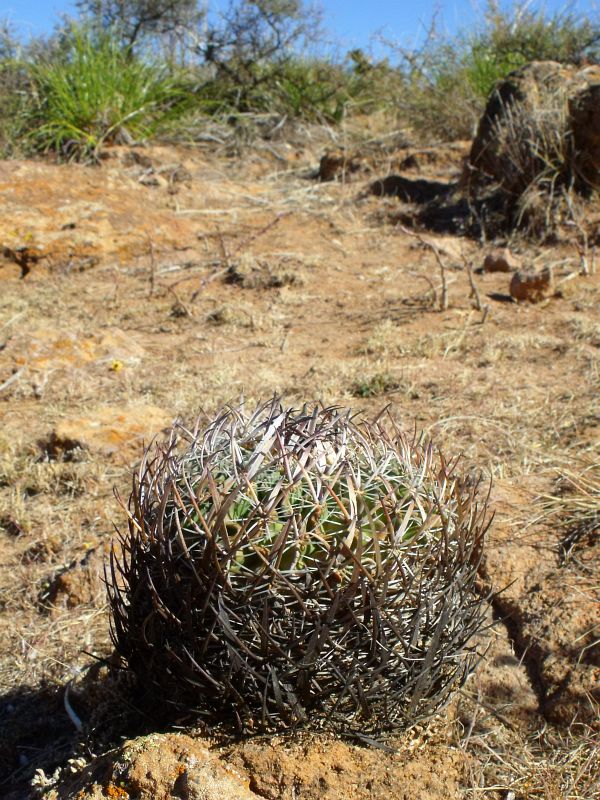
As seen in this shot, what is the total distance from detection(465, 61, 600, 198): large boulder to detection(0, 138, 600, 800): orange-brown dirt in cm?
50

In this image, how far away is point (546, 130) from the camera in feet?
24.8

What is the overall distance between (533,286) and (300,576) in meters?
4.69

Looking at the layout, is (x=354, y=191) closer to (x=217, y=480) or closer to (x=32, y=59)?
(x=32, y=59)

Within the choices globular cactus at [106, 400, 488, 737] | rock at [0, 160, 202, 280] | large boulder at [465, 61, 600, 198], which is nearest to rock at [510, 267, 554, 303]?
large boulder at [465, 61, 600, 198]

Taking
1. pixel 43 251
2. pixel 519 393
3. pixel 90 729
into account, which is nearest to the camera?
pixel 90 729

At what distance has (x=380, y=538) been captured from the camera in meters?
1.94

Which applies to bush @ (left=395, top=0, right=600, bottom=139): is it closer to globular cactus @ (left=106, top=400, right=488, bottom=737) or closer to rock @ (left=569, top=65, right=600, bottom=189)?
rock @ (left=569, top=65, right=600, bottom=189)

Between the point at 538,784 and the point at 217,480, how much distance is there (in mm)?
1232

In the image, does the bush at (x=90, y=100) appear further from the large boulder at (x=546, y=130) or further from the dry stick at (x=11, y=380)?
the dry stick at (x=11, y=380)

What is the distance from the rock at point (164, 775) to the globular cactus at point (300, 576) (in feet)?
0.31

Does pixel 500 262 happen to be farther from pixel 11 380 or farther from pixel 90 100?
pixel 90 100

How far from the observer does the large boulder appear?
7.51 m

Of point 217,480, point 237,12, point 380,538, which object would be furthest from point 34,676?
point 237,12

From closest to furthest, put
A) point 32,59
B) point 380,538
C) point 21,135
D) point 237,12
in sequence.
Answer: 1. point 380,538
2. point 21,135
3. point 32,59
4. point 237,12
